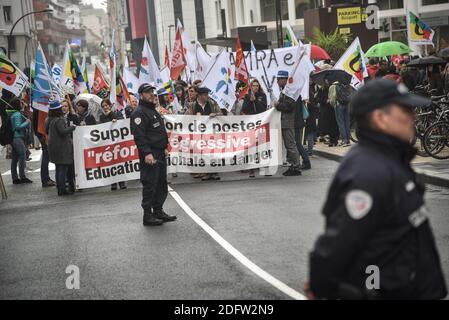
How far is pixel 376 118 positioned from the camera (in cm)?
352

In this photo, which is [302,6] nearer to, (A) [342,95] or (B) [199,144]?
(A) [342,95]

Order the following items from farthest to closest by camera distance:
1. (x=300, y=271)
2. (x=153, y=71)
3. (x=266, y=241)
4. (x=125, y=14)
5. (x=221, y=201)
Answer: (x=125, y=14) → (x=153, y=71) → (x=221, y=201) → (x=266, y=241) → (x=300, y=271)

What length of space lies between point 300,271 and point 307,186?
6.47 m

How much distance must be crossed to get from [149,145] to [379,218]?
302 inches

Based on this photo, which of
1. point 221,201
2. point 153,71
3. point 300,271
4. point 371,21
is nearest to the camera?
point 300,271

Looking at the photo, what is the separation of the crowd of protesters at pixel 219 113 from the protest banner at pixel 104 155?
0.22 meters

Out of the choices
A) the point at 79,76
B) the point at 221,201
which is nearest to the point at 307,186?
the point at 221,201

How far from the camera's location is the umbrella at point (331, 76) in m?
20.5

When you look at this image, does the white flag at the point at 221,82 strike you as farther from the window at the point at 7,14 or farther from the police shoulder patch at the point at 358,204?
the window at the point at 7,14

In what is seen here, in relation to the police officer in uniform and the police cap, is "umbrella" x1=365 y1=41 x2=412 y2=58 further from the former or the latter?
the police cap

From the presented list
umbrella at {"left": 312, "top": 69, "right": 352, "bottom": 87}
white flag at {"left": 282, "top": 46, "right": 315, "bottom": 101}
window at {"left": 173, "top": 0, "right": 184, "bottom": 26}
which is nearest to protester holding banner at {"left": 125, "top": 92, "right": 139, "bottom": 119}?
white flag at {"left": 282, "top": 46, "right": 315, "bottom": 101}

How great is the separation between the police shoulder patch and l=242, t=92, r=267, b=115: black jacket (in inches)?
529

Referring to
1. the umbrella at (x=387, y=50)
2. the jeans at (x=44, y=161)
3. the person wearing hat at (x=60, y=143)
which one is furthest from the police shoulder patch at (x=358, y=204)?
the umbrella at (x=387, y=50)
